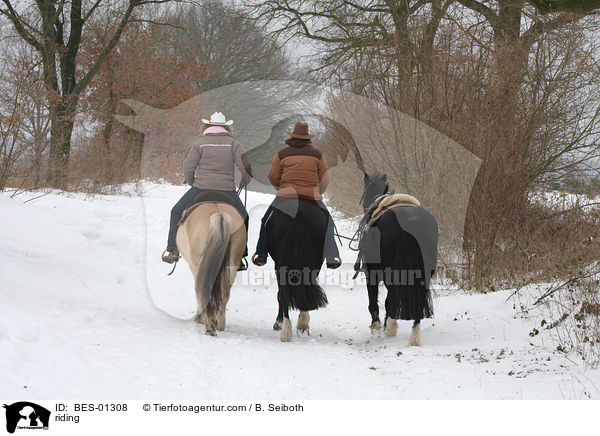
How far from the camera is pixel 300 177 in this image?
679cm

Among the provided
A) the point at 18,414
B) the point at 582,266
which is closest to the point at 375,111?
the point at 582,266

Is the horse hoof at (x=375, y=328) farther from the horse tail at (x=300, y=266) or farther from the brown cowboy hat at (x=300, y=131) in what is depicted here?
the brown cowboy hat at (x=300, y=131)

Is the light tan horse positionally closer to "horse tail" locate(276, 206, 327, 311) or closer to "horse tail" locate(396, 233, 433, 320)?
"horse tail" locate(276, 206, 327, 311)

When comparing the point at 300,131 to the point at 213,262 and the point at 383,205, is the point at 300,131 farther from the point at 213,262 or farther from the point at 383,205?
the point at 213,262

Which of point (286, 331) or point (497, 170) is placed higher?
point (497, 170)

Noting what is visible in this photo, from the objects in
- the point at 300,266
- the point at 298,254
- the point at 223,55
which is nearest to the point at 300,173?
the point at 298,254

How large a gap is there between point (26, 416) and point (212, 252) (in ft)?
9.94

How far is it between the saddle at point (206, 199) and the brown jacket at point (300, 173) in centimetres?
65

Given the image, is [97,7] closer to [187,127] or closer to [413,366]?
[187,127]

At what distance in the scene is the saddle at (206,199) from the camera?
6.67 metres

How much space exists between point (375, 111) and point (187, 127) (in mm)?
14109

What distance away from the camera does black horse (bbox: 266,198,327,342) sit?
6.52m

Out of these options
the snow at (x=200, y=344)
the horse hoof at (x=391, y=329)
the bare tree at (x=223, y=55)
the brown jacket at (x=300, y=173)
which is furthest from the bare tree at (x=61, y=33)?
the bare tree at (x=223, y=55)

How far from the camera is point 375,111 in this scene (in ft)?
33.6
